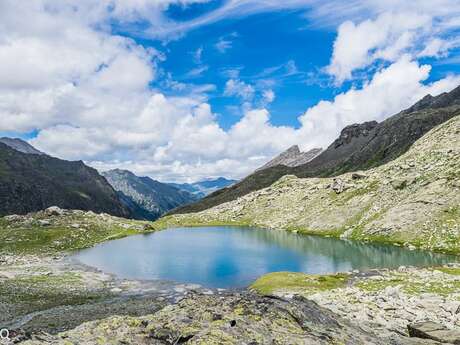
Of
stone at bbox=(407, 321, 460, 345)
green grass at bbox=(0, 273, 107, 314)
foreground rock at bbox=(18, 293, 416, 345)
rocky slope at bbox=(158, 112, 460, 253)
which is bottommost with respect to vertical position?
green grass at bbox=(0, 273, 107, 314)

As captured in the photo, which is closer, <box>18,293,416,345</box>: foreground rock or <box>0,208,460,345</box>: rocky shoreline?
<box>18,293,416,345</box>: foreground rock

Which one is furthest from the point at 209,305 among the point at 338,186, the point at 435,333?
the point at 338,186

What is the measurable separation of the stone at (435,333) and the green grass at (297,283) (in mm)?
31760

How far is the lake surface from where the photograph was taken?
82188 millimetres

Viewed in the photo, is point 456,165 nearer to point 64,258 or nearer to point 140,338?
point 64,258

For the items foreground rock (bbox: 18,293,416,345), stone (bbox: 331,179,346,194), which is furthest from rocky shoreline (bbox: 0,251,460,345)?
stone (bbox: 331,179,346,194)

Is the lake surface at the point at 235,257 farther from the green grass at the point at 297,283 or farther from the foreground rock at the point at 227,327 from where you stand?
the foreground rock at the point at 227,327

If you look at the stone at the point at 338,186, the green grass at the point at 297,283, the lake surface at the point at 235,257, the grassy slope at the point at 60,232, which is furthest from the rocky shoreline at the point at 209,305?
the stone at the point at 338,186

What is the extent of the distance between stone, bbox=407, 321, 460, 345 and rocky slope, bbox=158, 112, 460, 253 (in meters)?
78.1

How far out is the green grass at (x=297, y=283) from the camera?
6266cm

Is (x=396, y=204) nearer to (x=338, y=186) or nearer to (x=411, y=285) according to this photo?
(x=338, y=186)

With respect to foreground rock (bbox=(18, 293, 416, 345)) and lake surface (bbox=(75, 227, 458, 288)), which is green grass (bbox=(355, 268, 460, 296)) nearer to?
lake surface (bbox=(75, 227, 458, 288))

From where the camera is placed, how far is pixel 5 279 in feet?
238

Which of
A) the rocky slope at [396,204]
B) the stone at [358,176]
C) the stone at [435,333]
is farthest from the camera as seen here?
the stone at [358,176]
